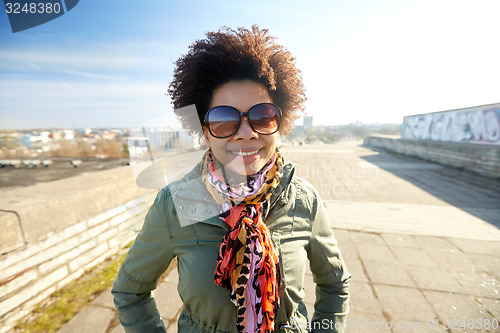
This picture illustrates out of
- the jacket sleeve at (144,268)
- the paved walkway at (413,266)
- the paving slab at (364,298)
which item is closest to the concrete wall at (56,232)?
the paved walkway at (413,266)

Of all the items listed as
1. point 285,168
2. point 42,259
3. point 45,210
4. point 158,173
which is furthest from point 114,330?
point 158,173

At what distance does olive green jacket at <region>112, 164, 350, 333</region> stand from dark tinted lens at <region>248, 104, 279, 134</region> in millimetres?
290

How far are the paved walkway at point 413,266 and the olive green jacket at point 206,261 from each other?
1.38m

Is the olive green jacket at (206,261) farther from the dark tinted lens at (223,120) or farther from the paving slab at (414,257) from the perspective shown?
the paving slab at (414,257)

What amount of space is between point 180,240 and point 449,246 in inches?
173

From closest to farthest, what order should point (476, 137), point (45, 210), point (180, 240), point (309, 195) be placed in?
point (180, 240) < point (309, 195) < point (45, 210) < point (476, 137)

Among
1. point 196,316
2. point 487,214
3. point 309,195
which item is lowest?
point 487,214

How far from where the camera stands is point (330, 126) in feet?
235

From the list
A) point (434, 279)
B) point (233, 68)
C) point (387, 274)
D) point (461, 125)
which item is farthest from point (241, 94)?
point (461, 125)

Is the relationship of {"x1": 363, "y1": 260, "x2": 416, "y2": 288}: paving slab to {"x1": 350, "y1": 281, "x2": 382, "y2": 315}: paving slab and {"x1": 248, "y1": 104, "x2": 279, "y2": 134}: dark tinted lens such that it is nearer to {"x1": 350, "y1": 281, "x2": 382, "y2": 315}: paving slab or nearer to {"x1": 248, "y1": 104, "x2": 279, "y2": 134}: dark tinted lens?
{"x1": 350, "y1": 281, "x2": 382, "y2": 315}: paving slab

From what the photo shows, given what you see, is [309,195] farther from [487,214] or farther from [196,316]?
[487,214]

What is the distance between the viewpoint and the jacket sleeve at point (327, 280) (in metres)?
1.25

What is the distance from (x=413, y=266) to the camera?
313cm

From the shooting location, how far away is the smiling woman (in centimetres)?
110
